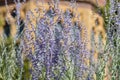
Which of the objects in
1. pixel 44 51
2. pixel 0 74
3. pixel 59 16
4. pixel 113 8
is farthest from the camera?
pixel 0 74

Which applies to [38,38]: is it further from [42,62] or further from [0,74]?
[0,74]

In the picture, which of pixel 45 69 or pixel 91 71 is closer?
pixel 45 69

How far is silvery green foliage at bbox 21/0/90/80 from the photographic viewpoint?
260 centimetres

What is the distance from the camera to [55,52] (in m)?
2.69

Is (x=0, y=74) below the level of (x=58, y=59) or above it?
below

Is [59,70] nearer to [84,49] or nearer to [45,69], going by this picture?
[45,69]

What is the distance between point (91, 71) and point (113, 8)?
51 cm

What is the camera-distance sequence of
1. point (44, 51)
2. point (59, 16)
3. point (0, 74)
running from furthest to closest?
point (0, 74) < point (59, 16) < point (44, 51)

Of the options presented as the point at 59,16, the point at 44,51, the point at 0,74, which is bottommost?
the point at 0,74

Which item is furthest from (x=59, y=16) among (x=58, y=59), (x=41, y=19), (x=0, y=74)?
(x=0, y=74)

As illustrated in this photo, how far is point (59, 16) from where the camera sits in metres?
2.78

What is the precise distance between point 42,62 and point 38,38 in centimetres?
17

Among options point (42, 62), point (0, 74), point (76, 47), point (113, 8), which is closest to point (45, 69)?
point (42, 62)

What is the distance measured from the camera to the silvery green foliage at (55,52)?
8.53ft
